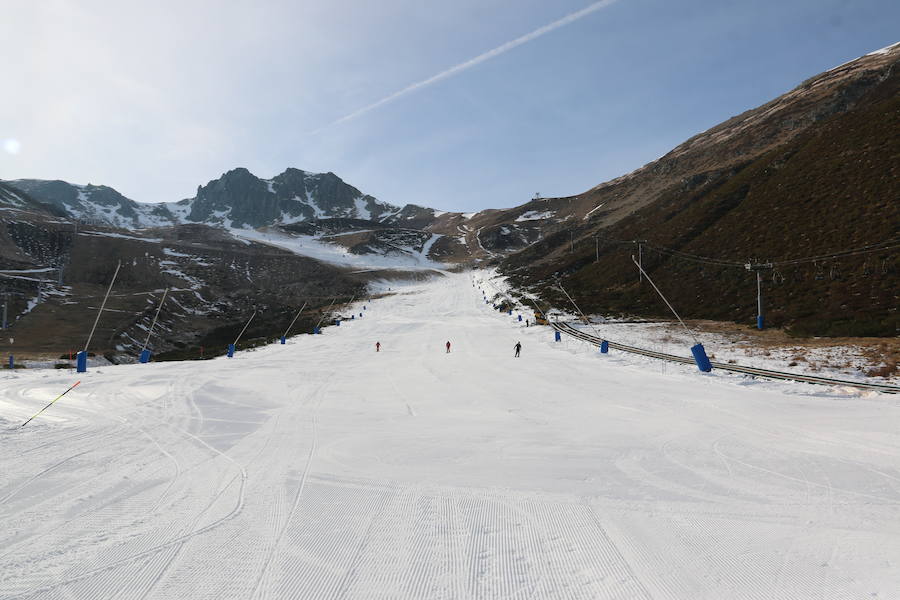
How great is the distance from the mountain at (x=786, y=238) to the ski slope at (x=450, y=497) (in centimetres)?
2590

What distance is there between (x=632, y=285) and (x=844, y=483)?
49.4m

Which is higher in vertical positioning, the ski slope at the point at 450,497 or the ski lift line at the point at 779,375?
the ski slope at the point at 450,497

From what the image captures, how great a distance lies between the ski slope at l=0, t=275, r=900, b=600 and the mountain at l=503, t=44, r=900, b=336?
85.0 ft

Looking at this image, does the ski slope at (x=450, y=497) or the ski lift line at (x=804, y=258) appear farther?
the ski lift line at (x=804, y=258)

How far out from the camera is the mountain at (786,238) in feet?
104

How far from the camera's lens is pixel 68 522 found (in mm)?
5141

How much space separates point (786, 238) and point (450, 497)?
53.5 metres

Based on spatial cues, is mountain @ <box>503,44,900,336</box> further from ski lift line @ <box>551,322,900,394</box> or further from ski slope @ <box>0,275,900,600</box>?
ski slope @ <box>0,275,900,600</box>

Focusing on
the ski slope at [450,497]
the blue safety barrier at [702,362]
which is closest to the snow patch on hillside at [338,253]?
the blue safety barrier at [702,362]

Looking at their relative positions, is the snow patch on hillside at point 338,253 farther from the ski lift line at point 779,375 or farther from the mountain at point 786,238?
the ski lift line at point 779,375

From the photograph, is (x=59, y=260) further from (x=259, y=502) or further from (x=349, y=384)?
(x=259, y=502)

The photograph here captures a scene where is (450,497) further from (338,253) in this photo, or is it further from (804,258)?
(338,253)

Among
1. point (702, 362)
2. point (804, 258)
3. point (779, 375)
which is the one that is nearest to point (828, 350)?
point (779, 375)

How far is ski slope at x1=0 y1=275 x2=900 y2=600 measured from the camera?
163 inches
